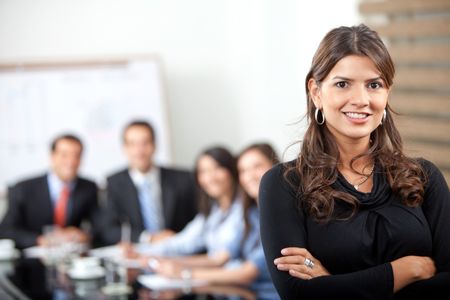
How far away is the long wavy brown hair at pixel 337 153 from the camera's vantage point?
2156 millimetres

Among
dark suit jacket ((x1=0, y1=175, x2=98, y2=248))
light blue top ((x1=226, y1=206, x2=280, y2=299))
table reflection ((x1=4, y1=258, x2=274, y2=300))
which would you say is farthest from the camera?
dark suit jacket ((x1=0, y1=175, x2=98, y2=248))

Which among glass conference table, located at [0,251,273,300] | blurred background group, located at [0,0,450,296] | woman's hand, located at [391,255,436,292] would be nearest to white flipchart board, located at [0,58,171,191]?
blurred background group, located at [0,0,450,296]

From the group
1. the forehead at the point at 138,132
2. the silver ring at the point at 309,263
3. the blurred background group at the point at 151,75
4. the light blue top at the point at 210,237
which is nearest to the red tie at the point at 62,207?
the forehead at the point at 138,132

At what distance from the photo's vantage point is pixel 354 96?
2.14 metres

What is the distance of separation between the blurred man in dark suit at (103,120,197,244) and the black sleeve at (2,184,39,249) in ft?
1.68

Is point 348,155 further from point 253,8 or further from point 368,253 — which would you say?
point 253,8

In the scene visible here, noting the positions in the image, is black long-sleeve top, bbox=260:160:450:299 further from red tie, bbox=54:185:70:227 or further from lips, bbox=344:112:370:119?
red tie, bbox=54:185:70:227

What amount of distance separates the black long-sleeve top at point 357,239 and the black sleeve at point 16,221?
147 inches

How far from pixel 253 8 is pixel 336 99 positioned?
531 cm

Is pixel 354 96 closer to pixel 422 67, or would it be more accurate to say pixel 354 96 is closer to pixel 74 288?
pixel 74 288

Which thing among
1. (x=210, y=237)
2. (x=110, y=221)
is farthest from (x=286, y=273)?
(x=110, y=221)

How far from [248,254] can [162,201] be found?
1669 millimetres

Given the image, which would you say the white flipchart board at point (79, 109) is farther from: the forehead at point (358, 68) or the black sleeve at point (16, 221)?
the forehead at point (358, 68)

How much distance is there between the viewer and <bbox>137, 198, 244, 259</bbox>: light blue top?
14.9 ft
